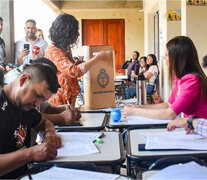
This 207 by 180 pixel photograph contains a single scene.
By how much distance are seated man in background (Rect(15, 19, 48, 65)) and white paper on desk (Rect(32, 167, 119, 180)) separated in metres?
2.74

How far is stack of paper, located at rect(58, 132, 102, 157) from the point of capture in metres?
1.42

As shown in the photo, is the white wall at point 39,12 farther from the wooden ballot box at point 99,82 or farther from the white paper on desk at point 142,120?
the white paper on desk at point 142,120

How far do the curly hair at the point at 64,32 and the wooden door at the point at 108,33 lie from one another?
8.59 meters

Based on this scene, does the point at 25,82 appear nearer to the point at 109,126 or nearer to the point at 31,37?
the point at 109,126

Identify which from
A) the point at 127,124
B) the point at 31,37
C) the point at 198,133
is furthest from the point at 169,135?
the point at 31,37

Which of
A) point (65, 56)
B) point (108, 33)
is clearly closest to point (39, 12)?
point (108, 33)

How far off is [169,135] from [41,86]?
30.6 inches

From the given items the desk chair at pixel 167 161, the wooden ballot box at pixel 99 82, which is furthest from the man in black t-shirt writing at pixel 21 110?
the wooden ballot box at pixel 99 82

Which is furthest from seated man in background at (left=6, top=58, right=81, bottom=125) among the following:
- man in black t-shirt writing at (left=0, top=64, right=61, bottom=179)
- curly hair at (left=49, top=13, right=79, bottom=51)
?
man in black t-shirt writing at (left=0, top=64, right=61, bottom=179)

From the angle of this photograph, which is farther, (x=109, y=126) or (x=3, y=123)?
(x=109, y=126)

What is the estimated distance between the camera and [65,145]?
5.02 ft

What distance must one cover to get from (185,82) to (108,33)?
9350 mm

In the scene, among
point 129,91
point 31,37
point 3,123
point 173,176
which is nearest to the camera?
point 173,176

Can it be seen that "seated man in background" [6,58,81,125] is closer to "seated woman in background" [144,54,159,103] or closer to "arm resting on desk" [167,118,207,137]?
"arm resting on desk" [167,118,207,137]
